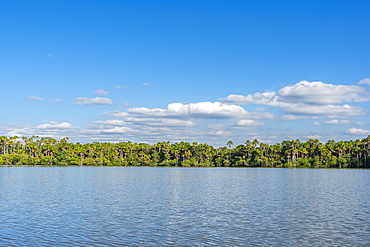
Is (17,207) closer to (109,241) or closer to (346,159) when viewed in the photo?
(109,241)

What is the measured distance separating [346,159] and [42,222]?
198 metres

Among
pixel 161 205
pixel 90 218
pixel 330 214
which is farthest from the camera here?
pixel 161 205

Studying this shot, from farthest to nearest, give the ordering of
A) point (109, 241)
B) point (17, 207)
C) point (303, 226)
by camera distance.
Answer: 1. point (17, 207)
2. point (303, 226)
3. point (109, 241)

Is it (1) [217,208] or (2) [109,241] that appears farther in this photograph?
(1) [217,208]

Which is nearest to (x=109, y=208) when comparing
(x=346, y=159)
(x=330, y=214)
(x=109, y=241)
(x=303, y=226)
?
(x=109, y=241)

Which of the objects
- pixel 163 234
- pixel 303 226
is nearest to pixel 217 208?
pixel 303 226

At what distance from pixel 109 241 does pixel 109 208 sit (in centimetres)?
1390

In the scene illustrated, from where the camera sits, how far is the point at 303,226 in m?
27.8

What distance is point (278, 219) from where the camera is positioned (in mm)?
30547

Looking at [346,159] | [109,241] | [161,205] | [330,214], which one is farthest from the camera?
[346,159]

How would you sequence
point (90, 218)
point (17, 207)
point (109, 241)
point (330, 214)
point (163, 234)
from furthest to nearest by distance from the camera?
point (17, 207) → point (330, 214) → point (90, 218) → point (163, 234) → point (109, 241)

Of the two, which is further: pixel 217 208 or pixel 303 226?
pixel 217 208

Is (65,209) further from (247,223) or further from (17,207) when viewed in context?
(247,223)

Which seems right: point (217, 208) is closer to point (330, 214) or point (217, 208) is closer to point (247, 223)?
point (247, 223)
